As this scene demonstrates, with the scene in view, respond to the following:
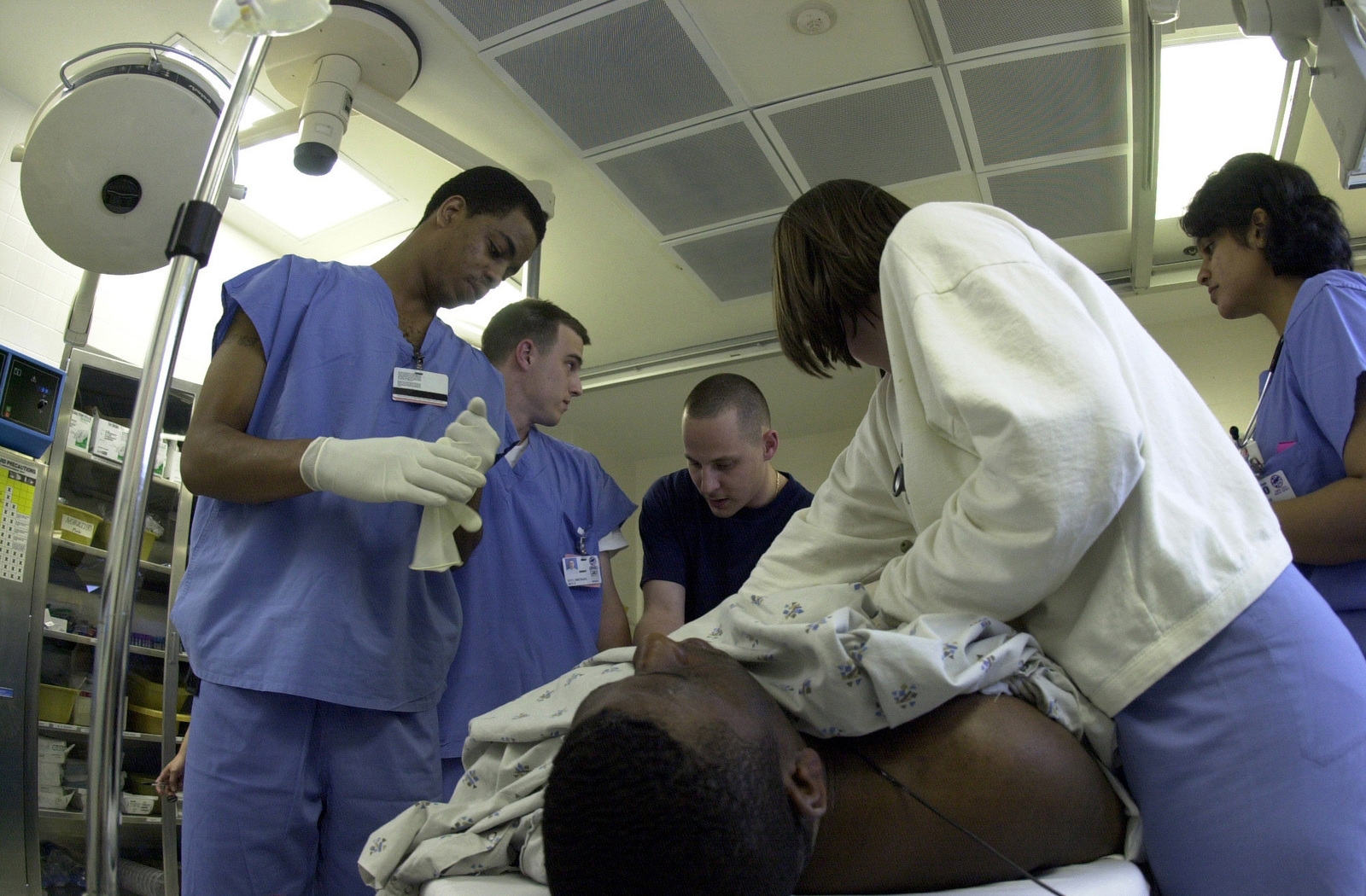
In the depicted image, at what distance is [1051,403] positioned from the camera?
66cm

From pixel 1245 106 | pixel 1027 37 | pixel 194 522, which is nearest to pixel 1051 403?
pixel 194 522

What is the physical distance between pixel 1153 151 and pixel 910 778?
3030mm

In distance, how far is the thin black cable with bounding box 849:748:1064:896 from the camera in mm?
665

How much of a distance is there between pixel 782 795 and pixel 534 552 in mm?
1353

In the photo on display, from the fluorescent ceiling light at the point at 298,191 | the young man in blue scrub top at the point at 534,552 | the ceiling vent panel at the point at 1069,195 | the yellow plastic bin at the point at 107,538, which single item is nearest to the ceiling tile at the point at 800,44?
the ceiling vent panel at the point at 1069,195

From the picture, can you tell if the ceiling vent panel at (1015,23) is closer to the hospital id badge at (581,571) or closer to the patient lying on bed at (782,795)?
the hospital id badge at (581,571)

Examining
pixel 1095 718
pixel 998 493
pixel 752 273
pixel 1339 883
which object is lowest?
pixel 1339 883

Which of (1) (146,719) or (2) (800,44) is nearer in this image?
(2) (800,44)

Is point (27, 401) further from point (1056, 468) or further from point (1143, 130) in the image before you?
point (1143, 130)

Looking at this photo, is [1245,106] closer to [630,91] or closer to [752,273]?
[752,273]

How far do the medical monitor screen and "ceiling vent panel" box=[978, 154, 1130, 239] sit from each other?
310 centimetres

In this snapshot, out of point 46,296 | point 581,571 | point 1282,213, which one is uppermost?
point 46,296

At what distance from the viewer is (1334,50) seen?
67.2 inches

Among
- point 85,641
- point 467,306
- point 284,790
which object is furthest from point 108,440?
point 284,790
